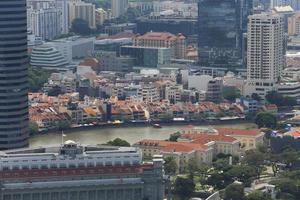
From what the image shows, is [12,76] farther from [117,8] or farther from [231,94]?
[117,8]

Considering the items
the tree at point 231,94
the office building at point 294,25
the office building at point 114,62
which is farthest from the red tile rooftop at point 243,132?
the office building at point 294,25

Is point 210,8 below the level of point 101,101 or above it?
above

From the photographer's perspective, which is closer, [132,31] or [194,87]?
[194,87]

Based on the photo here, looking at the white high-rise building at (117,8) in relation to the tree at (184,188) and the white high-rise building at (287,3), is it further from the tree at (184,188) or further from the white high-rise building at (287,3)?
the tree at (184,188)

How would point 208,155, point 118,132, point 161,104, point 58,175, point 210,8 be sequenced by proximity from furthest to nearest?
1. point 210,8
2. point 161,104
3. point 118,132
4. point 208,155
5. point 58,175

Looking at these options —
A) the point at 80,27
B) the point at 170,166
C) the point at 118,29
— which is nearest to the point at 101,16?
the point at 80,27

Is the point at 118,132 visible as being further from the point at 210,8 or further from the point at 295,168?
the point at 210,8

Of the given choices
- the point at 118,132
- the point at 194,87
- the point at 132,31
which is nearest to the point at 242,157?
the point at 118,132

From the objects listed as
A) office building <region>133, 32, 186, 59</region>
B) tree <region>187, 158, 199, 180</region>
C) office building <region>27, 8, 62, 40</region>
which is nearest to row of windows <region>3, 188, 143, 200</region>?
tree <region>187, 158, 199, 180</region>
